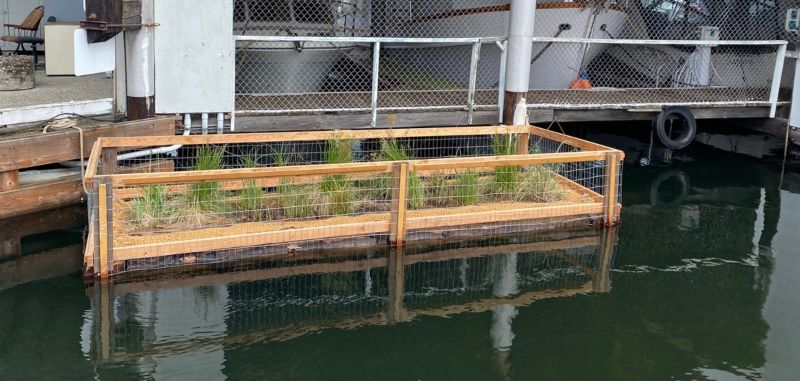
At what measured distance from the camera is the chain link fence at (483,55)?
1036 centimetres

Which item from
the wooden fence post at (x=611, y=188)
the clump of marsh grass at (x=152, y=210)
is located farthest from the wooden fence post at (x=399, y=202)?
the wooden fence post at (x=611, y=188)

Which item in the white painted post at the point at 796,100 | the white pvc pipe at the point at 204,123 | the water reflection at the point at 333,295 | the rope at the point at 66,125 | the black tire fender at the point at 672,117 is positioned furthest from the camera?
the white painted post at the point at 796,100

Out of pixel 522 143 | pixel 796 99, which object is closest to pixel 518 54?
pixel 522 143

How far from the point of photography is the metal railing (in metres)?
10.0

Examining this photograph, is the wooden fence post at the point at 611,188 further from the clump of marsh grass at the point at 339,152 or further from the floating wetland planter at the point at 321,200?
the clump of marsh grass at the point at 339,152

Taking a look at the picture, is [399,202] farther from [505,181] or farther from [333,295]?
[505,181]

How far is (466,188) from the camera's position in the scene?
8.66m

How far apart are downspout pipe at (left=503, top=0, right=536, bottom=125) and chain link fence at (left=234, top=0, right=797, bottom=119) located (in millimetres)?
171

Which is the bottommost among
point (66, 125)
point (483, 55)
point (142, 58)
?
point (66, 125)

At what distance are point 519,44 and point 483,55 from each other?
236 cm

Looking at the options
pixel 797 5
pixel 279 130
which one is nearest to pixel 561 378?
pixel 279 130

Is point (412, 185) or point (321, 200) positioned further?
point (412, 185)

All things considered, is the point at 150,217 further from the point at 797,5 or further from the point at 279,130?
the point at 797,5

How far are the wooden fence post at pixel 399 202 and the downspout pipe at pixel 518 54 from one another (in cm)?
274
